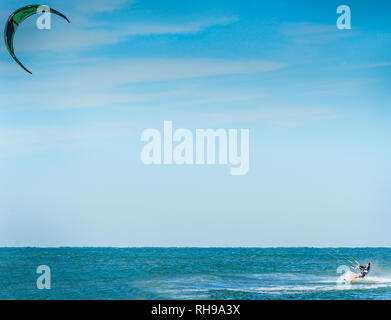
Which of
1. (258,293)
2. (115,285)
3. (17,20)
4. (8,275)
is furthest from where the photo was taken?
(8,275)

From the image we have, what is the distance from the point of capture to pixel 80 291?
2456 cm

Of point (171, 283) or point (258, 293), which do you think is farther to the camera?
point (171, 283)

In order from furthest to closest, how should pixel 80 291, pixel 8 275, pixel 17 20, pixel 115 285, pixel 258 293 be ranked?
pixel 8 275, pixel 115 285, pixel 80 291, pixel 258 293, pixel 17 20

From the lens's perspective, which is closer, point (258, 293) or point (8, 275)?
point (258, 293)
